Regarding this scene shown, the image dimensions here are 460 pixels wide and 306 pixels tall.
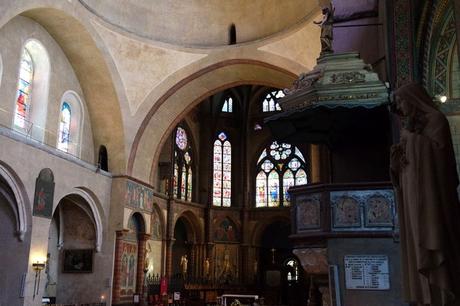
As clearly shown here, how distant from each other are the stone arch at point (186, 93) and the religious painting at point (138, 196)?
49 cm

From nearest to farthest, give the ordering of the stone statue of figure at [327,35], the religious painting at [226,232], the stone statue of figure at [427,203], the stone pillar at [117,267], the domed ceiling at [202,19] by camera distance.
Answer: the stone statue of figure at [427,203] < the stone statue of figure at [327,35] < the stone pillar at [117,267] < the domed ceiling at [202,19] < the religious painting at [226,232]

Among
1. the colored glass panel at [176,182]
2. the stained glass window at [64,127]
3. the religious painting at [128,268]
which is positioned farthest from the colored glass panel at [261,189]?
the stained glass window at [64,127]

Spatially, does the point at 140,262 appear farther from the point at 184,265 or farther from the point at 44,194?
the point at 44,194

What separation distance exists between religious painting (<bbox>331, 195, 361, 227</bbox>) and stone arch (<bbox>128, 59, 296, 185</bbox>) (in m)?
11.4

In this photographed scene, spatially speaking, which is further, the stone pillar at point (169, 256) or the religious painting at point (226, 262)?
the religious painting at point (226, 262)

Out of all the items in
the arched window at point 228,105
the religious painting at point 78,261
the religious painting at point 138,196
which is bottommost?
the religious painting at point 78,261

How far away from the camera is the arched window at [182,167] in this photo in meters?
26.9

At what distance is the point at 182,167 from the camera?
27.6 meters

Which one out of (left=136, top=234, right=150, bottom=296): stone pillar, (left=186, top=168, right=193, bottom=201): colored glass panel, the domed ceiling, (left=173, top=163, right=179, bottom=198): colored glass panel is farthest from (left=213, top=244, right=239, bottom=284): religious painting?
the domed ceiling

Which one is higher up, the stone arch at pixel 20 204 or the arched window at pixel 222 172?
the arched window at pixel 222 172

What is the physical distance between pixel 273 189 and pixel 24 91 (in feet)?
→ 54.7

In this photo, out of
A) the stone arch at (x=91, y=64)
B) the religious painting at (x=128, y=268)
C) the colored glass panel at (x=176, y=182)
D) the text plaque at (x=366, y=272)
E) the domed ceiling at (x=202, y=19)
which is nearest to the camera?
the text plaque at (x=366, y=272)

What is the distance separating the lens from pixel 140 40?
65.5 feet

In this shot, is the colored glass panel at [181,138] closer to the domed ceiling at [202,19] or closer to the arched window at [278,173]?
the arched window at [278,173]
